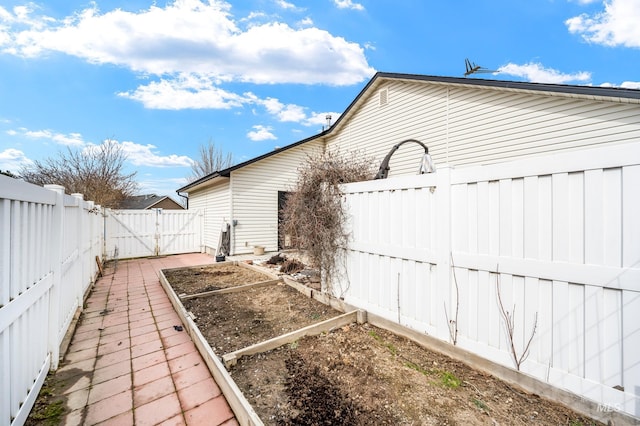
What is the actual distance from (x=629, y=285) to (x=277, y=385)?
2.66m

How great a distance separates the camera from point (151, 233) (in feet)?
31.3

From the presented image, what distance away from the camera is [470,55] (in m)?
8.12

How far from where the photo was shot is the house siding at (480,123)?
4.44 m

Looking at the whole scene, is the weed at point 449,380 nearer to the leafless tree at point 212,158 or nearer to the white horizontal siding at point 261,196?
the white horizontal siding at point 261,196

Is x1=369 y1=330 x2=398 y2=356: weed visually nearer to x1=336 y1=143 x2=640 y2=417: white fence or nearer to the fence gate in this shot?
x1=336 y1=143 x2=640 y2=417: white fence

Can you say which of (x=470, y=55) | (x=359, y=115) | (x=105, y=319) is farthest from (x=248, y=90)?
(x=105, y=319)

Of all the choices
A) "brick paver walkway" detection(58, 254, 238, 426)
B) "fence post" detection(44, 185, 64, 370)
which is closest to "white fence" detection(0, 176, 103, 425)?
"fence post" detection(44, 185, 64, 370)

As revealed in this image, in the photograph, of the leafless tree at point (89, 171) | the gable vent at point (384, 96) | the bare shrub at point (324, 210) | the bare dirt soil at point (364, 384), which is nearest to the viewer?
the bare dirt soil at point (364, 384)

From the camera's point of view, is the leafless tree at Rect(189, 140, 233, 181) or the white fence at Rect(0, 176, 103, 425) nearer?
the white fence at Rect(0, 176, 103, 425)

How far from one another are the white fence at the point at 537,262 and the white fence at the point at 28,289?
10.9ft

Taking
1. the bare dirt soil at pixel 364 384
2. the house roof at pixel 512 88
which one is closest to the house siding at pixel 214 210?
the house roof at pixel 512 88

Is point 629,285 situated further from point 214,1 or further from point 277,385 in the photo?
point 214,1

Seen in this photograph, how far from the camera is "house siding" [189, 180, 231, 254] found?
9166mm

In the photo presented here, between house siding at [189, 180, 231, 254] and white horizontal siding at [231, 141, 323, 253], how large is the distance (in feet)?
1.65
